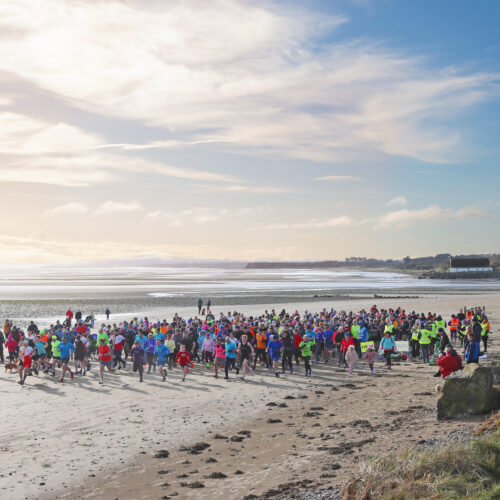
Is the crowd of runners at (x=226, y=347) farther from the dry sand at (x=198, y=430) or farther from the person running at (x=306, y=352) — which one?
the dry sand at (x=198, y=430)

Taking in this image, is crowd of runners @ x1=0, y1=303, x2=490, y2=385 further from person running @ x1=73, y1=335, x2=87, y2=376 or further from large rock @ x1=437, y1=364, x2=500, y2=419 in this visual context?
large rock @ x1=437, y1=364, x2=500, y2=419

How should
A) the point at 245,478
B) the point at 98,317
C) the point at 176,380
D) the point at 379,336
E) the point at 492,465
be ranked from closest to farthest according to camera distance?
the point at 492,465
the point at 245,478
the point at 176,380
the point at 379,336
the point at 98,317

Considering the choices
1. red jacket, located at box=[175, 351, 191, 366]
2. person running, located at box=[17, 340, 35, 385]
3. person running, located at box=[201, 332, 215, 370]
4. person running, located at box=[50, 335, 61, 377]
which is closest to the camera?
person running, located at box=[17, 340, 35, 385]

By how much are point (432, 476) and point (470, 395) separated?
15.6 ft

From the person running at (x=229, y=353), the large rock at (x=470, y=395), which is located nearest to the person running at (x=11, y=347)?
the person running at (x=229, y=353)

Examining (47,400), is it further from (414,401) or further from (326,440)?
(414,401)

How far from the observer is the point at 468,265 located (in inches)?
5113

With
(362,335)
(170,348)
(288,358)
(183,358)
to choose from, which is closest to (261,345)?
(288,358)

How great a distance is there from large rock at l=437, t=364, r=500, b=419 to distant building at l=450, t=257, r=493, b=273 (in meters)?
121

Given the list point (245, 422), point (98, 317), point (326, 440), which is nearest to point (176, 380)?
point (245, 422)

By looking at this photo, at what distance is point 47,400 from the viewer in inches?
631

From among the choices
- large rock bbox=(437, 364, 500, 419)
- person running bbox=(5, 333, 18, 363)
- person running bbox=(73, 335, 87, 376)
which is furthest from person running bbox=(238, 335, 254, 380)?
person running bbox=(5, 333, 18, 363)

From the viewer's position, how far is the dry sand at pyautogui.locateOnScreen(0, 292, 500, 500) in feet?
32.7

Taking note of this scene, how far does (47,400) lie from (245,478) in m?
8.61
